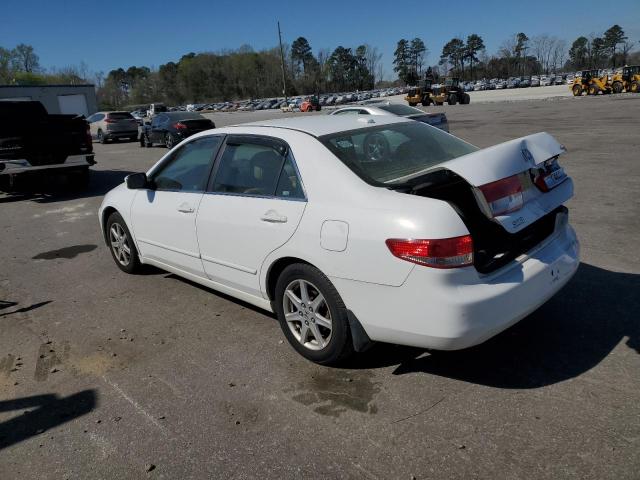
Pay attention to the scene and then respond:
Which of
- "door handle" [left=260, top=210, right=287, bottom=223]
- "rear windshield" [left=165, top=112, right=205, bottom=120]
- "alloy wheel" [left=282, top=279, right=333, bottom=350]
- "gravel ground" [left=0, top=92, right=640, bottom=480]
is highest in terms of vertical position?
"rear windshield" [left=165, top=112, right=205, bottom=120]

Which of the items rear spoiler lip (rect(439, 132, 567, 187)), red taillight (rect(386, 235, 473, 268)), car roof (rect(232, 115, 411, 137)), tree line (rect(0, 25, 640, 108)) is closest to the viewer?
red taillight (rect(386, 235, 473, 268))

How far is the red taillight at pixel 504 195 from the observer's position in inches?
118

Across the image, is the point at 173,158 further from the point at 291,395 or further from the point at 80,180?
the point at 80,180

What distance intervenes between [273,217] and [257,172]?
50 cm

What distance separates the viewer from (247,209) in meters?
3.77

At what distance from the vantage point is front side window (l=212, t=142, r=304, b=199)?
362cm

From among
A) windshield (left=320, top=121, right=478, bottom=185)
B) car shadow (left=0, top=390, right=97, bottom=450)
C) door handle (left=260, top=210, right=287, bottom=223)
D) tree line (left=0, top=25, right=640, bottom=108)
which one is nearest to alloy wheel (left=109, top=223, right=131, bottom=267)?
car shadow (left=0, top=390, right=97, bottom=450)

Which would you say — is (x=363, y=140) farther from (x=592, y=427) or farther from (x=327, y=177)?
(x=592, y=427)

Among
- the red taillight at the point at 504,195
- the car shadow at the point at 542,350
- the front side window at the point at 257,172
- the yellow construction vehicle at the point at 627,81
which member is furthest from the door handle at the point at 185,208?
the yellow construction vehicle at the point at 627,81

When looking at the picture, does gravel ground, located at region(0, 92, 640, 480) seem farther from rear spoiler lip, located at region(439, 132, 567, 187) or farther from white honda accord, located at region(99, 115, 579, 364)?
rear spoiler lip, located at region(439, 132, 567, 187)

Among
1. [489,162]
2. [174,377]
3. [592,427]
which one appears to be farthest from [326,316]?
[592,427]

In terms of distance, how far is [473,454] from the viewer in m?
2.58

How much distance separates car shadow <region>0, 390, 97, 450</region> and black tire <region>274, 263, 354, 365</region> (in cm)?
136

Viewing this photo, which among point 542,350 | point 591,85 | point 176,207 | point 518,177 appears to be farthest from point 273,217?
point 591,85
